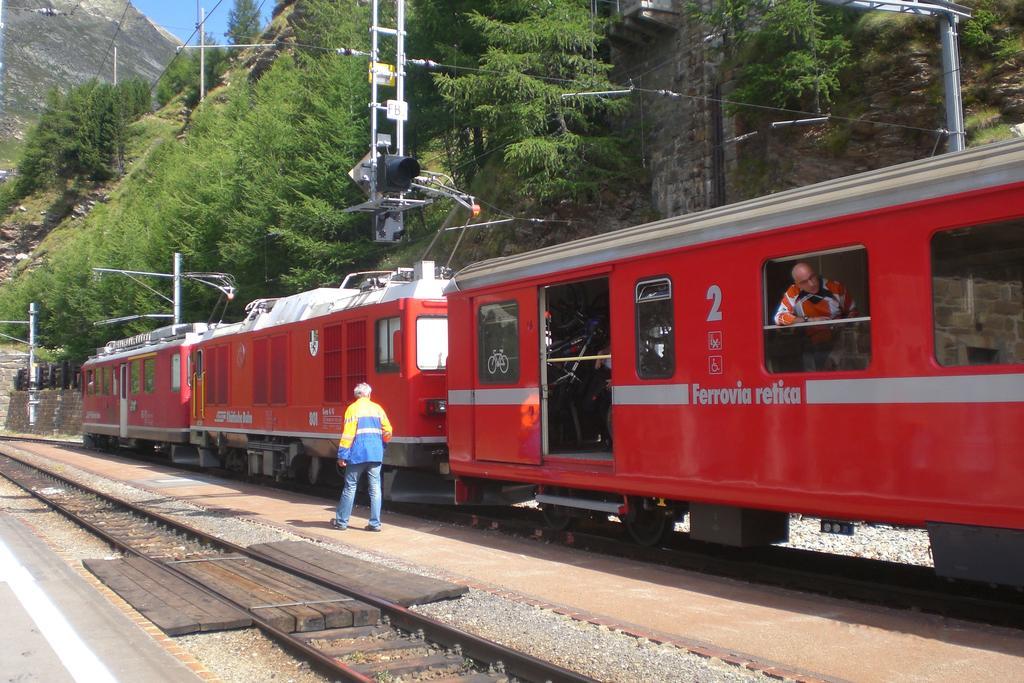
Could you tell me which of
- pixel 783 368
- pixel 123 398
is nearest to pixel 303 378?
pixel 783 368

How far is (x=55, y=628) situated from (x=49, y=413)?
6115 centimetres

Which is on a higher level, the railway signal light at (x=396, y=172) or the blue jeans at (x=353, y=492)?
the railway signal light at (x=396, y=172)

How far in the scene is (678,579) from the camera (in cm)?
868

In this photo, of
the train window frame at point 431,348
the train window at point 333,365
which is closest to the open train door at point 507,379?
the train window frame at point 431,348

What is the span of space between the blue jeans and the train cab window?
6.12 metres

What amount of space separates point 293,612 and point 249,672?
102 cm

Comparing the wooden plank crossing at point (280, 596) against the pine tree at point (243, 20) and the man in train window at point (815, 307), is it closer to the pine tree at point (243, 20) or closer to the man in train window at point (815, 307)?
the man in train window at point (815, 307)

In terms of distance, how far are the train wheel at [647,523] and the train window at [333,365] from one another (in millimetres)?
6401

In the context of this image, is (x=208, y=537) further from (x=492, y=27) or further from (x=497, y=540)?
(x=492, y=27)

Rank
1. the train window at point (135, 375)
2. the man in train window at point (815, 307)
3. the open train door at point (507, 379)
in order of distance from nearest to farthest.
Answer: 1. the man in train window at point (815, 307)
2. the open train door at point (507, 379)
3. the train window at point (135, 375)

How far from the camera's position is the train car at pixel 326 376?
43.7ft

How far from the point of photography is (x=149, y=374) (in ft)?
86.1

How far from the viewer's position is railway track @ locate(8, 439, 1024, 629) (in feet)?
23.3

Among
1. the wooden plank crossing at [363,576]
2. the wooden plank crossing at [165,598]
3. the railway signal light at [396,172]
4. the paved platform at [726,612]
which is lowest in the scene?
the paved platform at [726,612]
